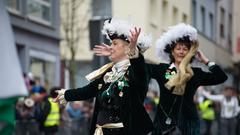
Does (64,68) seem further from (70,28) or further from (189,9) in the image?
(189,9)

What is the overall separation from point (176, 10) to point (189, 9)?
292 centimetres

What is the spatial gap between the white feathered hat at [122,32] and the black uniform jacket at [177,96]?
4.24 feet

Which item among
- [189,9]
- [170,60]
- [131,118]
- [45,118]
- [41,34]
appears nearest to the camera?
[131,118]

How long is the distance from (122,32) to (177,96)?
5.08 feet

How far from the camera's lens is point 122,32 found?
23.2 ft

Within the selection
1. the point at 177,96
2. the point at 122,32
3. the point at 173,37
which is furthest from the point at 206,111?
the point at 122,32

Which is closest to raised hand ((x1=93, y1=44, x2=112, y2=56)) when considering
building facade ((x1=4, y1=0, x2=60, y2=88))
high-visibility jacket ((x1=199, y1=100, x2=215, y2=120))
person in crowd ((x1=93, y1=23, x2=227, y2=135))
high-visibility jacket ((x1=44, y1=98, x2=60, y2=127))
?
person in crowd ((x1=93, y1=23, x2=227, y2=135))

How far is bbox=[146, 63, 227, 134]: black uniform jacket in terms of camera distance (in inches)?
329

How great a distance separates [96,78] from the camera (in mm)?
7215

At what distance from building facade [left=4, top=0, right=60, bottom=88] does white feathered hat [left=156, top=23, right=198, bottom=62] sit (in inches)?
565

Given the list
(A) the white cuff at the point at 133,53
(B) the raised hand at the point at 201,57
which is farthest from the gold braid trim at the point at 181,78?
(A) the white cuff at the point at 133,53

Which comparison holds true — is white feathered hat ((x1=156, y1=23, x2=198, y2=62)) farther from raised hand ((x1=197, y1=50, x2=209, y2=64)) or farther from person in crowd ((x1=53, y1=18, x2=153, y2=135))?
person in crowd ((x1=53, y1=18, x2=153, y2=135))

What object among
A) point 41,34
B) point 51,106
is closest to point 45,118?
point 51,106

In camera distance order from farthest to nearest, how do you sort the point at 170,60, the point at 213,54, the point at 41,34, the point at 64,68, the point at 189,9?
the point at 213,54
the point at 189,9
the point at 64,68
the point at 41,34
the point at 170,60
